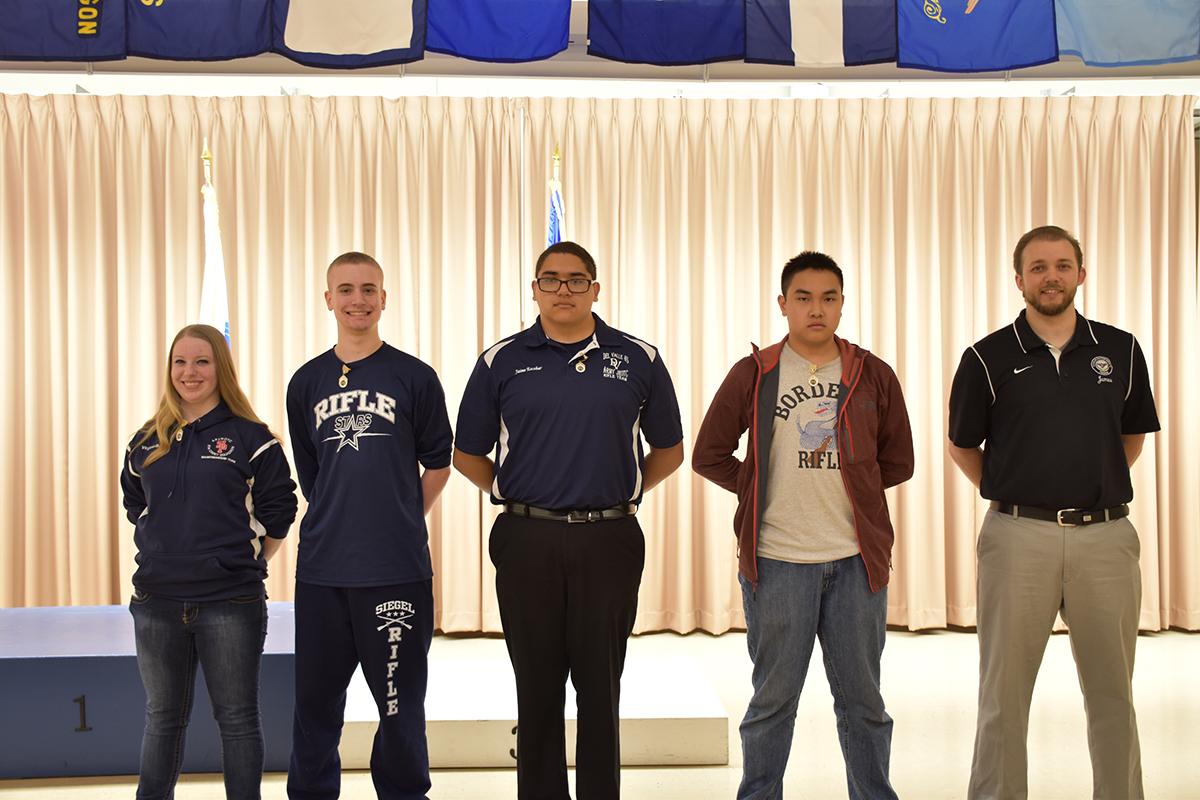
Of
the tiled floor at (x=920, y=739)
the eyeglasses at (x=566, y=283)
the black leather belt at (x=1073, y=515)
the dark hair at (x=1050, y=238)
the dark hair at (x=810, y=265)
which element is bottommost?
the tiled floor at (x=920, y=739)

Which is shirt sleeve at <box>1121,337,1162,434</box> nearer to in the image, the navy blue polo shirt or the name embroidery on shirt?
the navy blue polo shirt

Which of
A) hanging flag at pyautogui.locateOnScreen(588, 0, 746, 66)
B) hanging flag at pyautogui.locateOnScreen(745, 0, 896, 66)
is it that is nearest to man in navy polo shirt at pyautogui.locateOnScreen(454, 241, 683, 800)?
hanging flag at pyautogui.locateOnScreen(588, 0, 746, 66)

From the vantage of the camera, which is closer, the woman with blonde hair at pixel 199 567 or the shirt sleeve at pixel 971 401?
the woman with blonde hair at pixel 199 567

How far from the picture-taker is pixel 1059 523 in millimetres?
2113

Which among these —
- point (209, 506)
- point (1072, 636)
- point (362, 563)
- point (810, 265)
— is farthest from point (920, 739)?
point (209, 506)

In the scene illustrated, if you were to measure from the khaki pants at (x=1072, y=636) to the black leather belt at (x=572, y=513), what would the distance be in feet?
3.52

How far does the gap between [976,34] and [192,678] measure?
3610 mm

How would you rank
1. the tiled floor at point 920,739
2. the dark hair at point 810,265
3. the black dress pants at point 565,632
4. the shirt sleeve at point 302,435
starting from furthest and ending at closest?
1. the tiled floor at point 920,739
2. the shirt sleeve at point 302,435
3. the dark hair at point 810,265
4. the black dress pants at point 565,632

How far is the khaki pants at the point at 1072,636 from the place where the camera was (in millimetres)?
2104

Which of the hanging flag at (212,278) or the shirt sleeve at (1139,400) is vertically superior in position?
the hanging flag at (212,278)

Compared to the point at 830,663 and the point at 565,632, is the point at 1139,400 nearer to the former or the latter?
A: the point at 830,663

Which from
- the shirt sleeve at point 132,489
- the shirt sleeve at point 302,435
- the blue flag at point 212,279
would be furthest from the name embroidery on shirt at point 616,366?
the blue flag at point 212,279

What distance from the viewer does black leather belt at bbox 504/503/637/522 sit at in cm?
204

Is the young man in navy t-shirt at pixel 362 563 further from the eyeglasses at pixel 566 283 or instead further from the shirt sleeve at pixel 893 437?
the shirt sleeve at pixel 893 437
